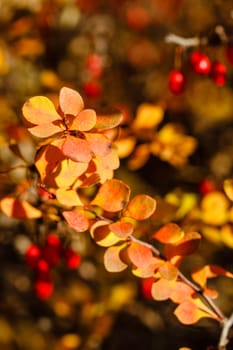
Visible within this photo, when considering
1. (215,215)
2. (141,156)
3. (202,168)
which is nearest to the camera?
(215,215)

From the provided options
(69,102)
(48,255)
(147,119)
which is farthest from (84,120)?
(147,119)

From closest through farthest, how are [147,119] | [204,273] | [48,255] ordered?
[204,273]
[48,255]
[147,119]

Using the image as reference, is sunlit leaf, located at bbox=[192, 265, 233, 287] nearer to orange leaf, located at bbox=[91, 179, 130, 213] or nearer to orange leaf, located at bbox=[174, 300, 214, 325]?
orange leaf, located at bbox=[174, 300, 214, 325]

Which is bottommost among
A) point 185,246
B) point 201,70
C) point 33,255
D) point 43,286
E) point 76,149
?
point 43,286

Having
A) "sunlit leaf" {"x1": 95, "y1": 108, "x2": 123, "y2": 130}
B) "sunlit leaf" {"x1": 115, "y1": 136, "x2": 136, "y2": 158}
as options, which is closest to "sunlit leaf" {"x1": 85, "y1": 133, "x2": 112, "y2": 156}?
"sunlit leaf" {"x1": 95, "y1": 108, "x2": 123, "y2": 130}

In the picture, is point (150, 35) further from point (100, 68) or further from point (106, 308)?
point (106, 308)

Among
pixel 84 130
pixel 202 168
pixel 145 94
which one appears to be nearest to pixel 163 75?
pixel 145 94

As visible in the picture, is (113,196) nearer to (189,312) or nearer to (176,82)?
(189,312)

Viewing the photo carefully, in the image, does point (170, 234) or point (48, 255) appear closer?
point (170, 234)
